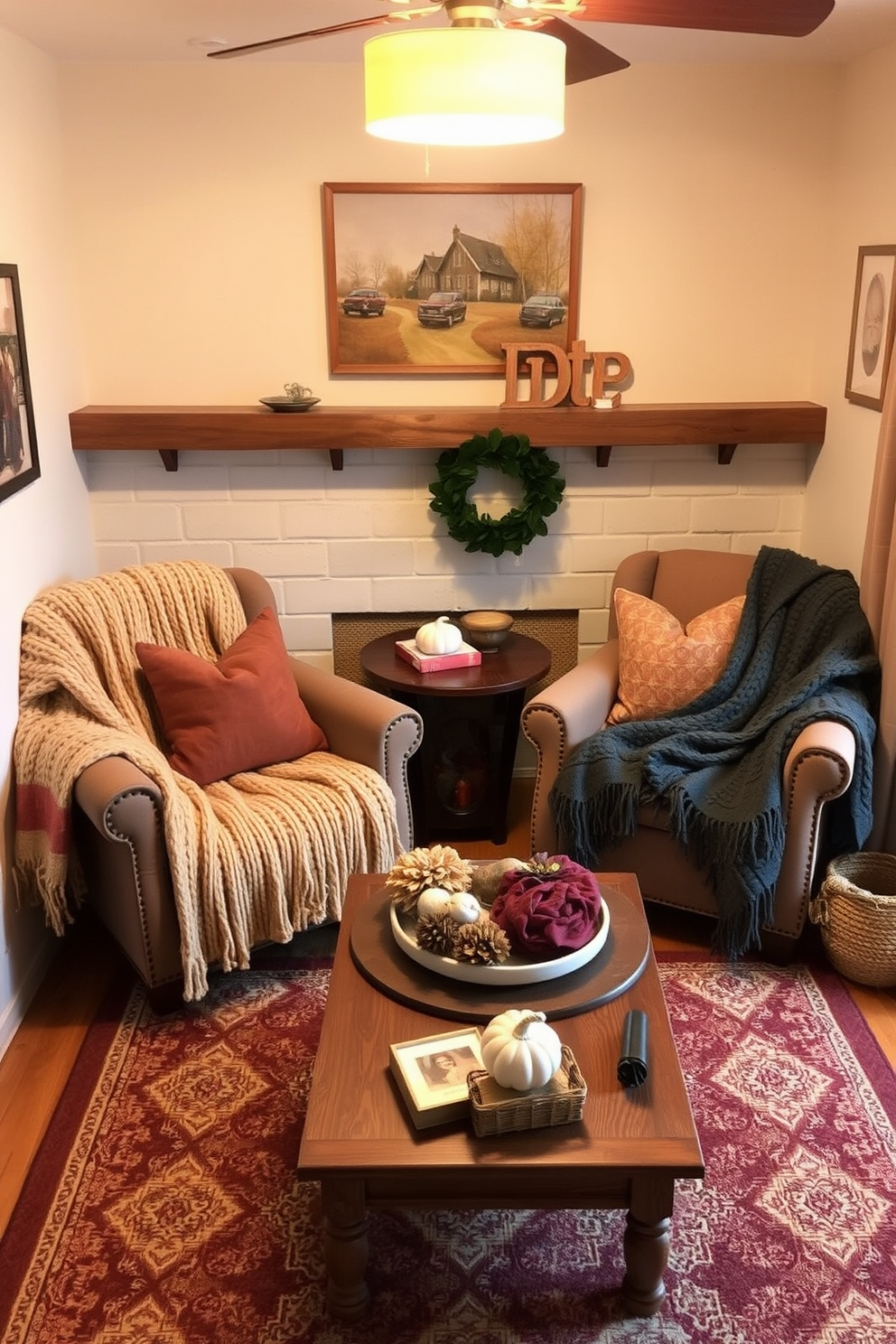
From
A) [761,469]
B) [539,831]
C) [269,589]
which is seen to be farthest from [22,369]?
[761,469]

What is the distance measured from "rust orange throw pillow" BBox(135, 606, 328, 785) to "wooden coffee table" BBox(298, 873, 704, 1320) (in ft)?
3.34

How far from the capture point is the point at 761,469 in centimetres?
355

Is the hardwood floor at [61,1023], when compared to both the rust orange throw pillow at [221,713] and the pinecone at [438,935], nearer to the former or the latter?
the rust orange throw pillow at [221,713]

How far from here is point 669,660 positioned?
10.1 feet

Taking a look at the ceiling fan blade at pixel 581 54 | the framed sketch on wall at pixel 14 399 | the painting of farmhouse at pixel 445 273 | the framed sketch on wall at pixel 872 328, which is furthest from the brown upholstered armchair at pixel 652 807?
the ceiling fan blade at pixel 581 54

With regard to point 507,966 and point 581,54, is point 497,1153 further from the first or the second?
point 581,54

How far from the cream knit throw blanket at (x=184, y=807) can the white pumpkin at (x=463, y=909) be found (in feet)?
2.15

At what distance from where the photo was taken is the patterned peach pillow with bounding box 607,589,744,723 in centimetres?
309

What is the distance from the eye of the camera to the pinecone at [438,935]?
1990mm

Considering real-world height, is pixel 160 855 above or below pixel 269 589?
below

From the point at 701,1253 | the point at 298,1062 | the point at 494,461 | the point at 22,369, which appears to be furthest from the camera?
the point at 494,461

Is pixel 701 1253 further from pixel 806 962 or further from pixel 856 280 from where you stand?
pixel 856 280

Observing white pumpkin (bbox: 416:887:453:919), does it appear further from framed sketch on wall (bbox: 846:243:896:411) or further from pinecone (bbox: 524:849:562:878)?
framed sketch on wall (bbox: 846:243:896:411)

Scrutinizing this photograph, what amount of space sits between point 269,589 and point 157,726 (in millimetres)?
549
